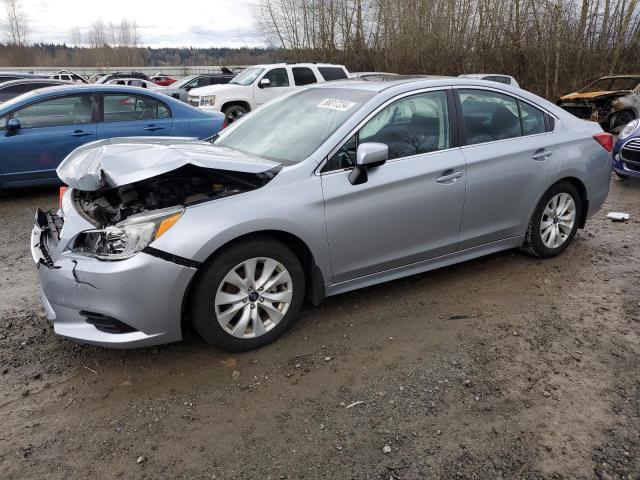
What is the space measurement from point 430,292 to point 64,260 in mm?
2693

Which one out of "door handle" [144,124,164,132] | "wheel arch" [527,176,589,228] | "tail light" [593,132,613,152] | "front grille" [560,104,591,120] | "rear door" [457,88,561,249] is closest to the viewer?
"rear door" [457,88,561,249]

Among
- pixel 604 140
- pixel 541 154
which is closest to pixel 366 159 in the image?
pixel 541 154

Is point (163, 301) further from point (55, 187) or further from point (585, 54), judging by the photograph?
point (585, 54)

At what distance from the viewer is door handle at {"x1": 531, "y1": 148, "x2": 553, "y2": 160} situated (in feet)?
14.2

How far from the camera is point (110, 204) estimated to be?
3465 millimetres

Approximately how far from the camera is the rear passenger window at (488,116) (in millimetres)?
4055

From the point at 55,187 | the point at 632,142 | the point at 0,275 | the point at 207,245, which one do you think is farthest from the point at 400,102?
the point at 55,187

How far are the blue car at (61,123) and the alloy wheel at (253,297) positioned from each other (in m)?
4.92

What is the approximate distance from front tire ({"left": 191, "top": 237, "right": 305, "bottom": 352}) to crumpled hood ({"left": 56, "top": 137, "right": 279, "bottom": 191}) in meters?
0.52

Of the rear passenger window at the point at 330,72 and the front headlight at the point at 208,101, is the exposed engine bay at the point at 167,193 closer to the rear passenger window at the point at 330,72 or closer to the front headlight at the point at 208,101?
the front headlight at the point at 208,101

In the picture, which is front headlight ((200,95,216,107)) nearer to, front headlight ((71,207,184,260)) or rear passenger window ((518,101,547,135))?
rear passenger window ((518,101,547,135))

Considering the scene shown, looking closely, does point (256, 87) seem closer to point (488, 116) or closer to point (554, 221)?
point (488, 116)

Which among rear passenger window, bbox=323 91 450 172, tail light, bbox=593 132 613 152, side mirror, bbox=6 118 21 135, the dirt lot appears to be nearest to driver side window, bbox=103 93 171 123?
side mirror, bbox=6 118 21 135

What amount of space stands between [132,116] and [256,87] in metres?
7.23
